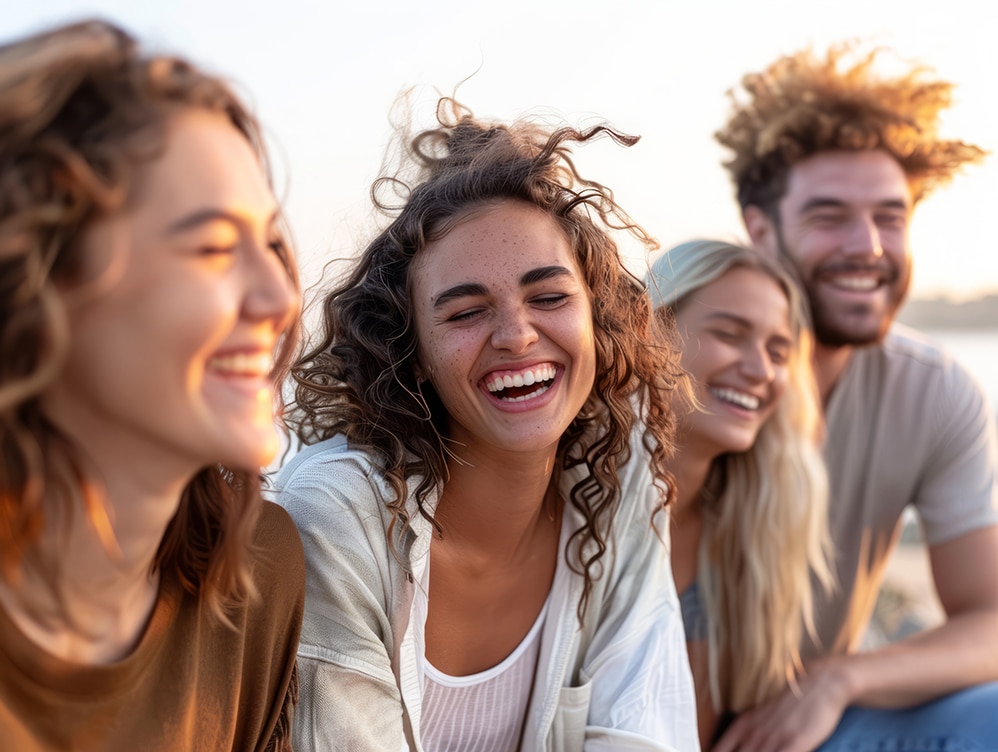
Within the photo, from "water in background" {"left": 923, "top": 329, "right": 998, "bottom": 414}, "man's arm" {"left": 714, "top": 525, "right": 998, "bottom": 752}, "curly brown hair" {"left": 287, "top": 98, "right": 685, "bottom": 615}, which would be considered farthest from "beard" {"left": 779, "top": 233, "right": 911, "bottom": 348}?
"water in background" {"left": 923, "top": 329, "right": 998, "bottom": 414}

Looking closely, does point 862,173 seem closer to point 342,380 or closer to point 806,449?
point 806,449

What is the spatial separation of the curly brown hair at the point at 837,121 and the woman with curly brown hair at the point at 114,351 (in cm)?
281

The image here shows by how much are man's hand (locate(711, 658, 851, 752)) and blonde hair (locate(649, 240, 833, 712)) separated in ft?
0.16

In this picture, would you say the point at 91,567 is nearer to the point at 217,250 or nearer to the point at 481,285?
the point at 217,250

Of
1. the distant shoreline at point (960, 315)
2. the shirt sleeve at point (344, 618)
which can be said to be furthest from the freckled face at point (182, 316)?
the distant shoreline at point (960, 315)

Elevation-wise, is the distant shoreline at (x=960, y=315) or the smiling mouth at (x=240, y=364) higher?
the distant shoreline at (x=960, y=315)

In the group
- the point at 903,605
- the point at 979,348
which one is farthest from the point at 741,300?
the point at 979,348

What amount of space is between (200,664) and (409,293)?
0.96 m

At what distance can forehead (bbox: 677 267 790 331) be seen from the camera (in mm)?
3039

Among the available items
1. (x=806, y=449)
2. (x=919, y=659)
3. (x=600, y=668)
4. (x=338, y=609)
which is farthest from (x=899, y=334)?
(x=338, y=609)

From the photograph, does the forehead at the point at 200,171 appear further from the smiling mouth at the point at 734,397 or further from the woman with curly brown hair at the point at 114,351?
the smiling mouth at the point at 734,397

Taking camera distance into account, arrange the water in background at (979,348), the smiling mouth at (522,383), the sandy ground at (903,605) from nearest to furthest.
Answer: the smiling mouth at (522,383), the sandy ground at (903,605), the water in background at (979,348)

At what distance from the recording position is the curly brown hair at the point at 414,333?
90.2 inches

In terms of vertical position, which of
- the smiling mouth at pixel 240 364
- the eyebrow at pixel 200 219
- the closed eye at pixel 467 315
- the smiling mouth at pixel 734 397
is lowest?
the smiling mouth at pixel 240 364
